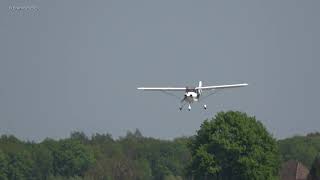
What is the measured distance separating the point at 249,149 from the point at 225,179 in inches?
134

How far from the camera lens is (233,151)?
15438 cm

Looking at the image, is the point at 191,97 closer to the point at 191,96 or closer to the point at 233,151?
the point at 191,96

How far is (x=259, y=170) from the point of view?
152500 millimetres

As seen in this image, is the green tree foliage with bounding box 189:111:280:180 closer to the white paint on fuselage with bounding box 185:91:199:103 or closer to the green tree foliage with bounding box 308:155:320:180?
the white paint on fuselage with bounding box 185:91:199:103

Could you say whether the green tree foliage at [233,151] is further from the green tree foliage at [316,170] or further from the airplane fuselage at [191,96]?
the green tree foliage at [316,170]

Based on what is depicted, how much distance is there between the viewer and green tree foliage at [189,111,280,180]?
15350 centimetres

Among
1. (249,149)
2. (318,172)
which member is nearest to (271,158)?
(249,149)

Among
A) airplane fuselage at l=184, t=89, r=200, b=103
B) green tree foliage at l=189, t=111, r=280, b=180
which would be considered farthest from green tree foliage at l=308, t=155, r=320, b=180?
airplane fuselage at l=184, t=89, r=200, b=103

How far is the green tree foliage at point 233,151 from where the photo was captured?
504ft

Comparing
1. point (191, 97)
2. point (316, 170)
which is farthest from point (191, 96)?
point (316, 170)

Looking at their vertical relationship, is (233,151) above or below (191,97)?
below

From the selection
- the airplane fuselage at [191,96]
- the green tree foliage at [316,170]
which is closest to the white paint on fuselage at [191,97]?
the airplane fuselage at [191,96]

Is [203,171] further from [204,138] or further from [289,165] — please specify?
[289,165]

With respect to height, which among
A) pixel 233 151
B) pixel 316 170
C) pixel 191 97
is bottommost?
pixel 316 170
